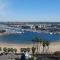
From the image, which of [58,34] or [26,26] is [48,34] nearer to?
[58,34]

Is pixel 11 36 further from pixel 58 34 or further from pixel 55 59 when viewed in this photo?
pixel 55 59

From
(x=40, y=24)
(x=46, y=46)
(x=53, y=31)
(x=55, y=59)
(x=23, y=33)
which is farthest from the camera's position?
(x=23, y=33)

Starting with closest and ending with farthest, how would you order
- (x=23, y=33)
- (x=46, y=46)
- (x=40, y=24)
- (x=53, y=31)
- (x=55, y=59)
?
(x=55, y=59), (x=46, y=46), (x=40, y=24), (x=53, y=31), (x=23, y=33)

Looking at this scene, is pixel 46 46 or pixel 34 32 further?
pixel 34 32

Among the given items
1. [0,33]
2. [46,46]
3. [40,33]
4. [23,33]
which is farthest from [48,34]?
[46,46]

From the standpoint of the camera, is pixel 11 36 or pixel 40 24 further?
pixel 11 36

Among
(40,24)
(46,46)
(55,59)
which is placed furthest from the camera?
(40,24)

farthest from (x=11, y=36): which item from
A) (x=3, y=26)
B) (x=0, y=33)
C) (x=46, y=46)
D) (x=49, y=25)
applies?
(x=46, y=46)

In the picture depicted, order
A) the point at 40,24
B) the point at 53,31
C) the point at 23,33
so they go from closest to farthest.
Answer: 1. the point at 40,24
2. the point at 53,31
3. the point at 23,33
